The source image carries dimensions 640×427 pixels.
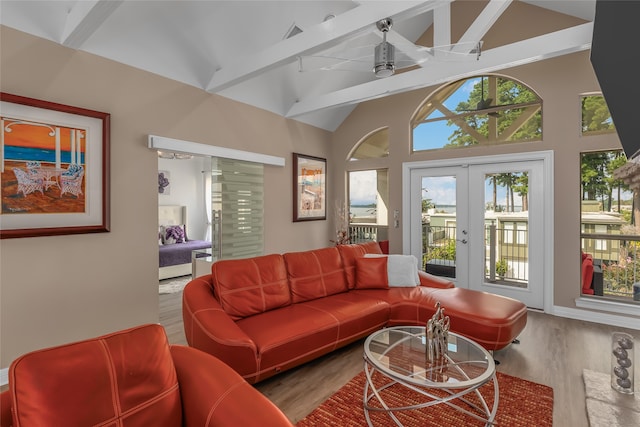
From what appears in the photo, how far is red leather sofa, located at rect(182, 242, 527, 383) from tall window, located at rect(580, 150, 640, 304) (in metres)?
1.78

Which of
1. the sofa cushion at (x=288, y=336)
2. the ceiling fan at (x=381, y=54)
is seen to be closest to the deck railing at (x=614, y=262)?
the ceiling fan at (x=381, y=54)

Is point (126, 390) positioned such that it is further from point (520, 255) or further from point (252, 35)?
point (520, 255)

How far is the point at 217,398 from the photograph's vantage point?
1195 mm

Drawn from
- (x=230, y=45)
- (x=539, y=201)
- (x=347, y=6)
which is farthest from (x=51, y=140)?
(x=539, y=201)

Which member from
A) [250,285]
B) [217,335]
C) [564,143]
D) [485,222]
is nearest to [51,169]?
[250,285]

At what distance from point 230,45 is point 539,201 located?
13.6ft

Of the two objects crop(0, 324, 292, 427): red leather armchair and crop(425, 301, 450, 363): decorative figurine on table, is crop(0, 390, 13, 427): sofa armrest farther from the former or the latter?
crop(425, 301, 450, 363): decorative figurine on table

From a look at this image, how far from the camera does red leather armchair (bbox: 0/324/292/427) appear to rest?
1001mm

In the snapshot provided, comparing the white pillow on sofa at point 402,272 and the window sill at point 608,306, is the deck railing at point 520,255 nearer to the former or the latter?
the window sill at point 608,306

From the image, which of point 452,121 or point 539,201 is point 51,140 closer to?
point 452,121

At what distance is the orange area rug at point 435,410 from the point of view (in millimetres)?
1958

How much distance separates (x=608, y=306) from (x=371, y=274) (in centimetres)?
273

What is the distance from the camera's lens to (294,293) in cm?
313

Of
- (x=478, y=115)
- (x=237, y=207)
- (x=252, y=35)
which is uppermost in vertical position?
(x=252, y=35)
